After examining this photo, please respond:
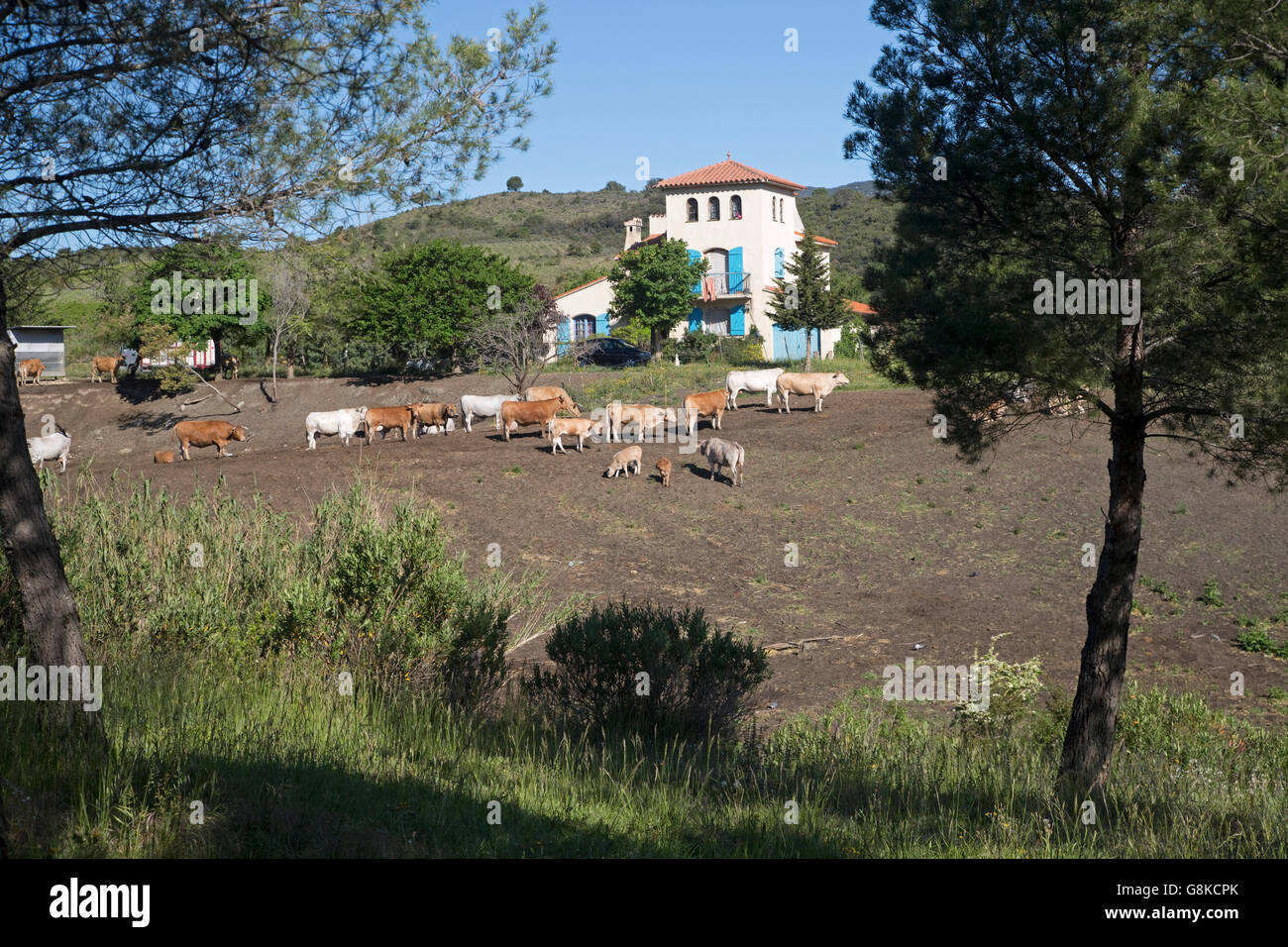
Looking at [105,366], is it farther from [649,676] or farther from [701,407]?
[649,676]

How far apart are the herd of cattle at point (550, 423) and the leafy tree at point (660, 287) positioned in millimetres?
20331

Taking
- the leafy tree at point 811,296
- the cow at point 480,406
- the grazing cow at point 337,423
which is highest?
the leafy tree at point 811,296

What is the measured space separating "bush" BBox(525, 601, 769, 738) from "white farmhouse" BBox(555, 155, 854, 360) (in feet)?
141

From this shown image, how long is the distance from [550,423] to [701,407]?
4.14m

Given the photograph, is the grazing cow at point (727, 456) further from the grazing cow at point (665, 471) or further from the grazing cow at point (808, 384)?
the grazing cow at point (808, 384)

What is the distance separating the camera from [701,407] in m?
25.4

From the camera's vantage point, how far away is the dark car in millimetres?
46781

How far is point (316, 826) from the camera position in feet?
15.5

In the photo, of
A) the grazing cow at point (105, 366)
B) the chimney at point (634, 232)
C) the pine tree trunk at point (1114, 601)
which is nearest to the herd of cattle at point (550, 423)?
the pine tree trunk at point (1114, 601)

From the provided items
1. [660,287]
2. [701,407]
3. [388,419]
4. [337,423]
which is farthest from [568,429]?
[660,287]

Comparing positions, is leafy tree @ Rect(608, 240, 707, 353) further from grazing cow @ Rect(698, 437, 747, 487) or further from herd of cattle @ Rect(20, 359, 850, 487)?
grazing cow @ Rect(698, 437, 747, 487)

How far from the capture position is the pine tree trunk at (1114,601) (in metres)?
8.21

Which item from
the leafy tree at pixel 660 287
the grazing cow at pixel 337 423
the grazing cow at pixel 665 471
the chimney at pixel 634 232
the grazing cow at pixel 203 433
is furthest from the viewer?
the chimney at pixel 634 232

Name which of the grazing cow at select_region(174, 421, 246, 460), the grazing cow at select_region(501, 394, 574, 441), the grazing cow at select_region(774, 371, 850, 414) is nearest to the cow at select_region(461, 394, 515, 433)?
the grazing cow at select_region(501, 394, 574, 441)
